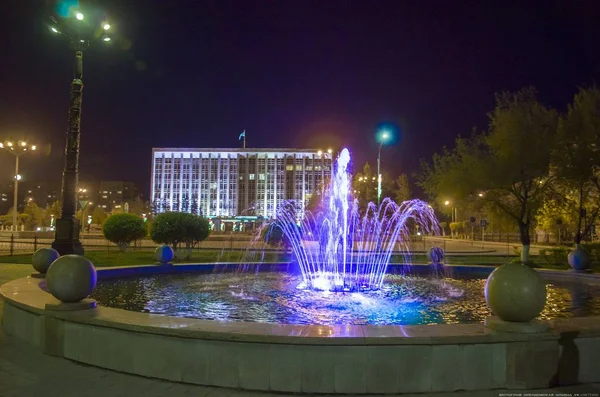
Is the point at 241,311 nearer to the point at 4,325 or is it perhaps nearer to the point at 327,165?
the point at 4,325

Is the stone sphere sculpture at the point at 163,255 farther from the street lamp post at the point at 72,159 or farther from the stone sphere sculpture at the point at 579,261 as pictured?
the stone sphere sculpture at the point at 579,261

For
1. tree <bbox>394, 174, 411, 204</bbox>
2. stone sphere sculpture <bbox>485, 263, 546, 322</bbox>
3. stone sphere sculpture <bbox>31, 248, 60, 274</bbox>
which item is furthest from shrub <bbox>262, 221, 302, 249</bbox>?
tree <bbox>394, 174, 411, 204</bbox>

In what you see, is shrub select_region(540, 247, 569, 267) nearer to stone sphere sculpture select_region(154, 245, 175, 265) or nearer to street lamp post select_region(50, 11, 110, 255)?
stone sphere sculpture select_region(154, 245, 175, 265)

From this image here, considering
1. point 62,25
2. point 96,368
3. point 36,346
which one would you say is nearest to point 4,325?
point 36,346

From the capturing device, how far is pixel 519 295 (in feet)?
18.5

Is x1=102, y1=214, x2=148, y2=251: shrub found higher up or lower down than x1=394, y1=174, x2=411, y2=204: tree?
lower down

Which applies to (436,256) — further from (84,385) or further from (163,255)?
(84,385)

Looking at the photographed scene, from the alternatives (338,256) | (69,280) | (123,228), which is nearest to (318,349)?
(69,280)

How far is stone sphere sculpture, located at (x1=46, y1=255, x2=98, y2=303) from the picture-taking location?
22.3 feet

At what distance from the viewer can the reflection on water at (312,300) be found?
358 inches

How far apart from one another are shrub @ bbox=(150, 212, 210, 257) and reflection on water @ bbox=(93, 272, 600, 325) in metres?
9.71

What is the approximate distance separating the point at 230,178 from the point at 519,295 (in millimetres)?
133165

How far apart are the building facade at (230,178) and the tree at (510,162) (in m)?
107

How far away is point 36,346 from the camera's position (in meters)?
6.93
